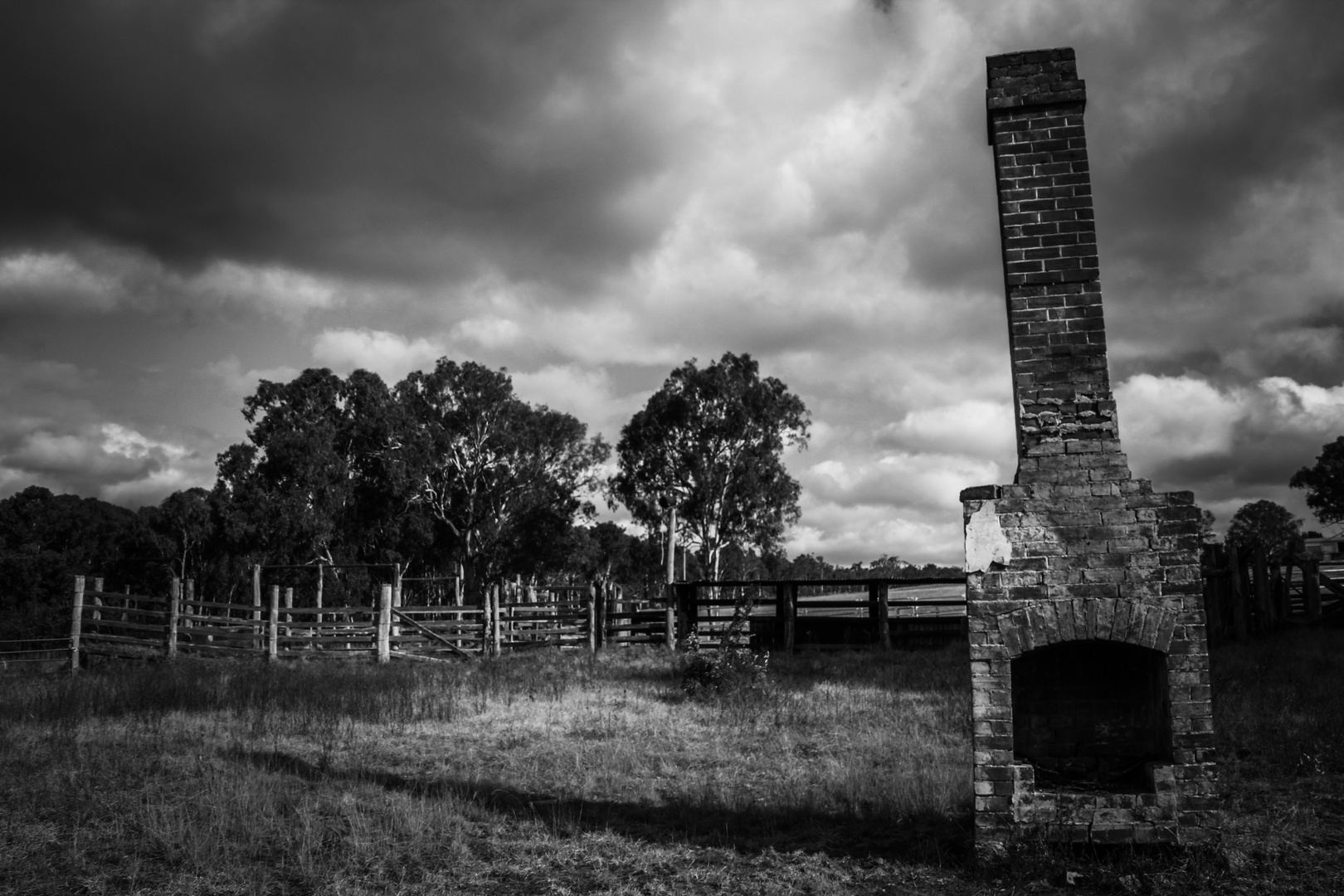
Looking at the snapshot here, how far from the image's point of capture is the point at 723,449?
113 feet

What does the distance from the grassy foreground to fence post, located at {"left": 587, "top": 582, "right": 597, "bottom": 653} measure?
6.81 m

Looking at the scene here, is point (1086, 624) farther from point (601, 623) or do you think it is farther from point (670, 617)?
point (601, 623)

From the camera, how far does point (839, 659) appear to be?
1712 cm

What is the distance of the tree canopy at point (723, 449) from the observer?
3403 centimetres

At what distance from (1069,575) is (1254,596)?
623 inches

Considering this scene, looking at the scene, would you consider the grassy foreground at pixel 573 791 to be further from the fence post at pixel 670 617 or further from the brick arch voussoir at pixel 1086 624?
the fence post at pixel 670 617

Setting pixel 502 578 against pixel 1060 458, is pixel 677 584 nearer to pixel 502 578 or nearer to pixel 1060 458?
pixel 1060 458

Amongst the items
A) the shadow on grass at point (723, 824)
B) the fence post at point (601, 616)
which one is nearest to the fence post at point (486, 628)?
the fence post at point (601, 616)

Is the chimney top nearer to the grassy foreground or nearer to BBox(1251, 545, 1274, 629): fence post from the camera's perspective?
the grassy foreground

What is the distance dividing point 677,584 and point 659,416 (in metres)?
14.9

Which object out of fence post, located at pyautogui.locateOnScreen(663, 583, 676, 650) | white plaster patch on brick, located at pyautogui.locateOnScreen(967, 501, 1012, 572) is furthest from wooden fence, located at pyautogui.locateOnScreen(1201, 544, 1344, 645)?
white plaster patch on brick, located at pyautogui.locateOnScreen(967, 501, 1012, 572)

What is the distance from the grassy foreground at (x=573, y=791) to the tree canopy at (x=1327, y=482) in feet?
162

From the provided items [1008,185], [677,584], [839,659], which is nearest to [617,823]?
[1008,185]

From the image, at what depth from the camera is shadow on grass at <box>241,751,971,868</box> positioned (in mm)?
5883
